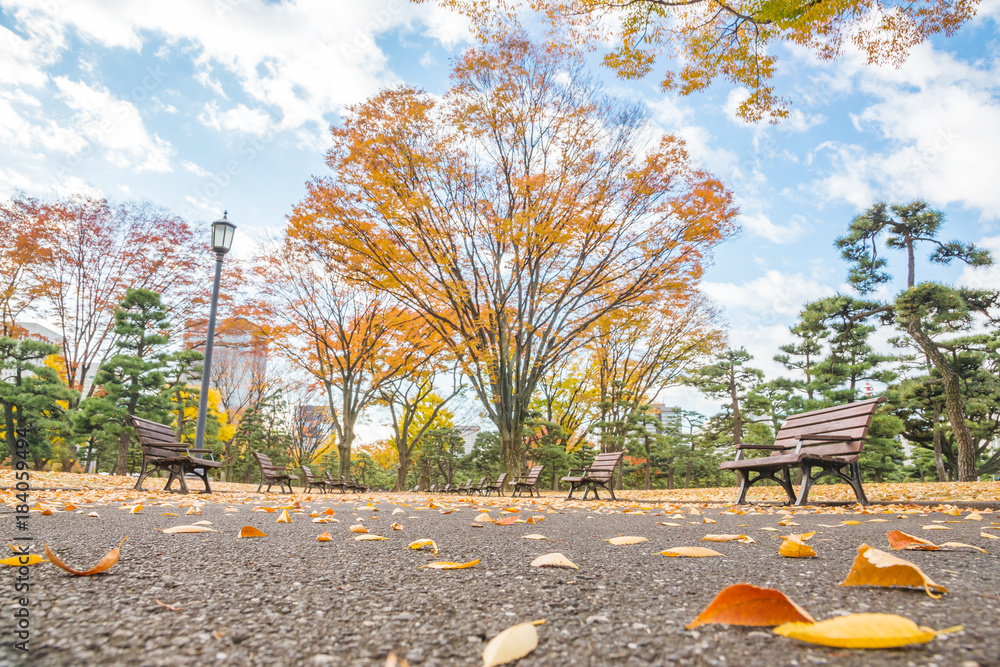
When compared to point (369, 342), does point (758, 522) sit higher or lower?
lower

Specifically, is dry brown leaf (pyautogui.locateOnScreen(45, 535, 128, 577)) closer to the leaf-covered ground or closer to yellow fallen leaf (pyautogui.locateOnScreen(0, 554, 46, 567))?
the leaf-covered ground

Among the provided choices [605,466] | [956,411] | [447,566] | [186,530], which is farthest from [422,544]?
[956,411]

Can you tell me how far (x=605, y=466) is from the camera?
24.5 ft

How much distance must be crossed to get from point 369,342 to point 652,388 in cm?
1002

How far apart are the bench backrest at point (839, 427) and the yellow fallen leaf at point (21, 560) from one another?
205 inches

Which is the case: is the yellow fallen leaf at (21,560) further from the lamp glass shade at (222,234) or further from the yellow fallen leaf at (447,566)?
the lamp glass shade at (222,234)

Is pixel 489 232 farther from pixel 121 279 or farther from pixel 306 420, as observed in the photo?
pixel 306 420

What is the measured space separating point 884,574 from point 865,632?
1.85 ft

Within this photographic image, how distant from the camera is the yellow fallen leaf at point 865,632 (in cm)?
79

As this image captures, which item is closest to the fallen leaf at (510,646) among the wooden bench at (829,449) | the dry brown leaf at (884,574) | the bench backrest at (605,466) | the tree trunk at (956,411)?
the dry brown leaf at (884,574)

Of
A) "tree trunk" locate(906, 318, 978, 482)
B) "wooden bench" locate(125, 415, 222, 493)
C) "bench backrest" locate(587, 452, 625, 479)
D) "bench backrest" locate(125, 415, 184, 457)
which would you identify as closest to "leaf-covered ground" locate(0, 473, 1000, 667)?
"wooden bench" locate(125, 415, 222, 493)

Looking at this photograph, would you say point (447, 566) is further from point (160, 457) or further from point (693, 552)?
point (160, 457)

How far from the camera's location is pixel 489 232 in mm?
9969

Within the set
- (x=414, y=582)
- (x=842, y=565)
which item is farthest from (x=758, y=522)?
(x=414, y=582)
